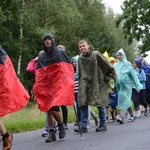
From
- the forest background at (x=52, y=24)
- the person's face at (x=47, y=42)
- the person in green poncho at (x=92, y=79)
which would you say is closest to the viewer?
the person's face at (x=47, y=42)

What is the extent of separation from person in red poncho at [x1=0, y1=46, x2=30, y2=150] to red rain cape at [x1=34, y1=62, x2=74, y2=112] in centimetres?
97

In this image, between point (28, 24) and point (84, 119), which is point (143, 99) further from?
point (28, 24)

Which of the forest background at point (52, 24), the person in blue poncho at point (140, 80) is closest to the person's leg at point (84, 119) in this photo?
the person in blue poncho at point (140, 80)

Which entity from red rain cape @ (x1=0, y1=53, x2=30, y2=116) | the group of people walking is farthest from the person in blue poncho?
red rain cape @ (x1=0, y1=53, x2=30, y2=116)

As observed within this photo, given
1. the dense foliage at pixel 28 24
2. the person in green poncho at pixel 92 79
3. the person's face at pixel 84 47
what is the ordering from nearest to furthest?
the person's face at pixel 84 47
the person in green poncho at pixel 92 79
the dense foliage at pixel 28 24

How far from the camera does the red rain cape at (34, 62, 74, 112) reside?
7.86m

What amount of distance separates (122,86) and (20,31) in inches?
780

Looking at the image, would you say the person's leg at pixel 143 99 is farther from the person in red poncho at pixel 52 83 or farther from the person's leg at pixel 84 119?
the person in red poncho at pixel 52 83

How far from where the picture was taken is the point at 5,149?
6.57 m

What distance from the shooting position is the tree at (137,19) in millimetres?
38719

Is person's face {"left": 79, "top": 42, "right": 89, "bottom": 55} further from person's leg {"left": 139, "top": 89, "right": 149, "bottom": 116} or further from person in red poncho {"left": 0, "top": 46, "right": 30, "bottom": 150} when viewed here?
person's leg {"left": 139, "top": 89, "right": 149, "bottom": 116}

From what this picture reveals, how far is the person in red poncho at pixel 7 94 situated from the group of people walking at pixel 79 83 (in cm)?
5

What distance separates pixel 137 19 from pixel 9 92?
3357 centimetres

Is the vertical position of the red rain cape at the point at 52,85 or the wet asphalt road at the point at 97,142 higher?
the red rain cape at the point at 52,85
